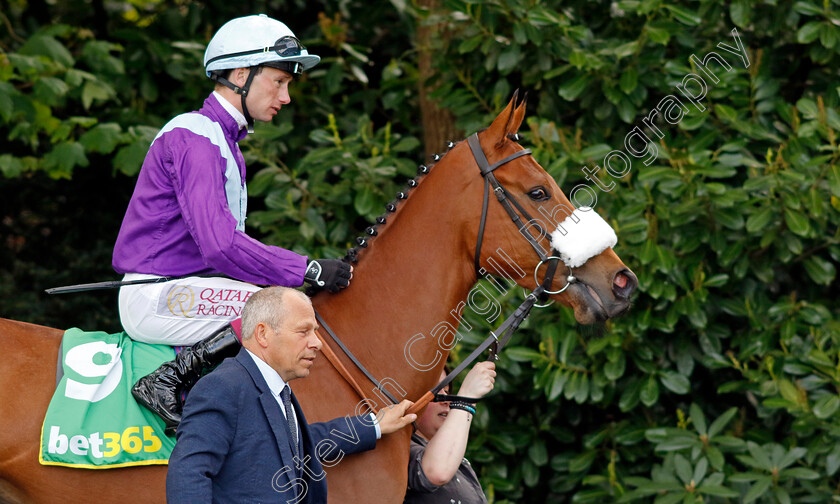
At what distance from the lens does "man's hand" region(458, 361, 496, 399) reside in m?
3.10

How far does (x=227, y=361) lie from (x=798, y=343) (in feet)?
12.8

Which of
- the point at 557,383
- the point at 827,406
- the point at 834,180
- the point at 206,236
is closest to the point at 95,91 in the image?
the point at 206,236

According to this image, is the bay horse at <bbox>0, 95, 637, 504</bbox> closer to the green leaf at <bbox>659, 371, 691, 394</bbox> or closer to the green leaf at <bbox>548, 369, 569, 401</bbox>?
the green leaf at <bbox>548, 369, 569, 401</bbox>

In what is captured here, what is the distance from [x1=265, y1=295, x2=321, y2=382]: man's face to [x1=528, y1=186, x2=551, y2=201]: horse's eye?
1142 millimetres

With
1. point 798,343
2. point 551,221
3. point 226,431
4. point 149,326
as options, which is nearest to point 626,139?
point 798,343

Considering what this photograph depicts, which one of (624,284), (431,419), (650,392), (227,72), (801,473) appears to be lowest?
(650,392)

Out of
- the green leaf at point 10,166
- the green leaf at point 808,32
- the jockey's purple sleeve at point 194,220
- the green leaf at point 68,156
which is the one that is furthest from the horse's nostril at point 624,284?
the green leaf at point 10,166

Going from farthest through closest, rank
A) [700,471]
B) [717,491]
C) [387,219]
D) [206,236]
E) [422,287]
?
1. [700,471]
2. [717,491]
3. [387,219]
4. [422,287]
5. [206,236]

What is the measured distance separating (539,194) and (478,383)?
73 cm

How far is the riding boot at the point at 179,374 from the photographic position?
2.79 m

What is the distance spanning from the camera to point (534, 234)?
3.13m

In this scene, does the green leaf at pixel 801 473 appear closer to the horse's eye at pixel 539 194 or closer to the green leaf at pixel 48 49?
the horse's eye at pixel 539 194

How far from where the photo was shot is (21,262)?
7422 mm

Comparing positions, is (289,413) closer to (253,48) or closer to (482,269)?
(482,269)
